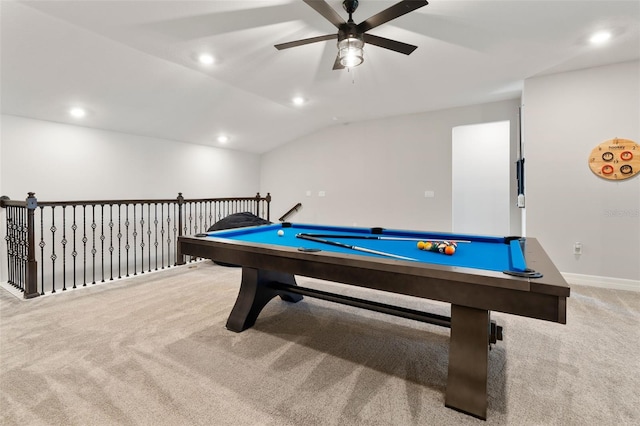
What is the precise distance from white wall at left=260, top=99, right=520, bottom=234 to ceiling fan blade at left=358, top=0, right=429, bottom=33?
3.29 m

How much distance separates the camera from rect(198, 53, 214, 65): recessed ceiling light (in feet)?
10.5

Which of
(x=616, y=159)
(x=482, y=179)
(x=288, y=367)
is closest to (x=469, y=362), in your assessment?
(x=288, y=367)

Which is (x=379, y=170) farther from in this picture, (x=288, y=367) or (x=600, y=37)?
(x=288, y=367)

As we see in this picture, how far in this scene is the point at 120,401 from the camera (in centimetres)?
151

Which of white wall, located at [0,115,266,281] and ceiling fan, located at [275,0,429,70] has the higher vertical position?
ceiling fan, located at [275,0,429,70]

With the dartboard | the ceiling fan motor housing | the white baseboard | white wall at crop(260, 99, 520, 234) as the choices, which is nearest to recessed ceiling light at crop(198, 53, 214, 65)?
the ceiling fan motor housing

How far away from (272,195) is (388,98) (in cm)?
364

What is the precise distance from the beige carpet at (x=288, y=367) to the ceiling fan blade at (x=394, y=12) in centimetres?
224

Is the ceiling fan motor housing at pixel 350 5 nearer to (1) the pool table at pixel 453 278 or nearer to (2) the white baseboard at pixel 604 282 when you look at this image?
(1) the pool table at pixel 453 278

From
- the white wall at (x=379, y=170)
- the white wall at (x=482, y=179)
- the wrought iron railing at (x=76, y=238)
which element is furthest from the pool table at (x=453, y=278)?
the white wall at (x=482, y=179)

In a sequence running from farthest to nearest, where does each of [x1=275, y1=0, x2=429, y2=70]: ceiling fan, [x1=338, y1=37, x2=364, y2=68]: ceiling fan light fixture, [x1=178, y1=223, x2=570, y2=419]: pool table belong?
[x1=338, y1=37, x2=364, y2=68]: ceiling fan light fixture → [x1=275, y1=0, x2=429, y2=70]: ceiling fan → [x1=178, y1=223, x2=570, y2=419]: pool table

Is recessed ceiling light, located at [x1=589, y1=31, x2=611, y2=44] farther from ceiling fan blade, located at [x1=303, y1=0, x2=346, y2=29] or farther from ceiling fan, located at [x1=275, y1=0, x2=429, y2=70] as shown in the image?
ceiling fan blade, located at [x1=303, y1=0, x2=346, y2=29]

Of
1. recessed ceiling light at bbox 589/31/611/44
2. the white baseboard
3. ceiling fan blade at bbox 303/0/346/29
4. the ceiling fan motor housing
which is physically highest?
the ceiling fan motor housing

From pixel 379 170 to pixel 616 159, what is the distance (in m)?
3.16
